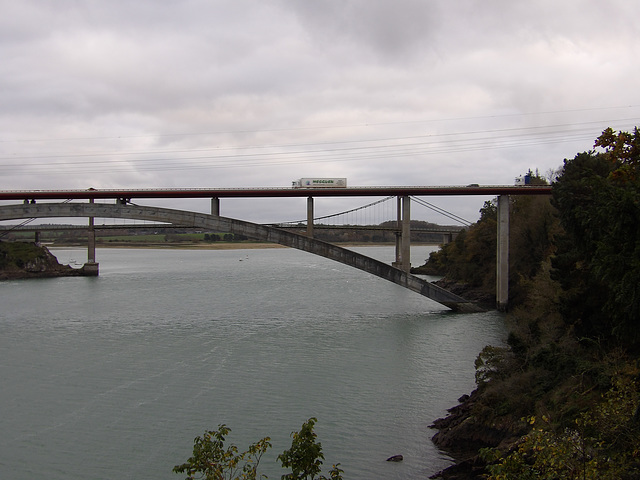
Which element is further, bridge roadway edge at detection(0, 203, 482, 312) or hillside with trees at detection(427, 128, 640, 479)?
bridge roadway edge at detection(0, 203, 482, 312)

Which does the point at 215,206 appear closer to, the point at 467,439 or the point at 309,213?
the point at 309,213

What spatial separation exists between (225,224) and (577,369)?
2333 centimetres

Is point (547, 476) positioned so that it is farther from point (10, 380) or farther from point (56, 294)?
point (56, 294)

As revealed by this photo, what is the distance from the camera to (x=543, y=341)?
17734mm

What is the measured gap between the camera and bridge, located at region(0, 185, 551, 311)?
3256 cm

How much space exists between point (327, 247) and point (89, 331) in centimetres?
1439

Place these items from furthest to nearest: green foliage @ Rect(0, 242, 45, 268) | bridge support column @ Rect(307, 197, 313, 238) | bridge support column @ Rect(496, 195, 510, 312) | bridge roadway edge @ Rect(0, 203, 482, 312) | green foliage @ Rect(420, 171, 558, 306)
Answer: green foliage @ Rect(0, 242, 45, 268)
bridge support column @ Rect(307, 197, 313, 238)
bridge support column @ Rect(496, 195, 510, 312)
green foliage @ Rect(420, 171, 558, 306)
bridge roadway edge @ Rect(0, 203, 482, 312)

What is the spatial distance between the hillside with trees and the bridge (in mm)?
11308

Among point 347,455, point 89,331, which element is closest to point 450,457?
point 347,455

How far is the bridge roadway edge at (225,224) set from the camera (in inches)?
1264

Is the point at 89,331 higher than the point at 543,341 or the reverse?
the reverse

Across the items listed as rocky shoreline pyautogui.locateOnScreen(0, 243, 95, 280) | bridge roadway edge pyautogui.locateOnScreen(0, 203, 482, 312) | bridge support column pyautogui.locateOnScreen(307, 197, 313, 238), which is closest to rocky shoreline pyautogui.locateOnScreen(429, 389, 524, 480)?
bridge roadway edge pyautogui.locateOnScreen(0, 203, 482, 312)

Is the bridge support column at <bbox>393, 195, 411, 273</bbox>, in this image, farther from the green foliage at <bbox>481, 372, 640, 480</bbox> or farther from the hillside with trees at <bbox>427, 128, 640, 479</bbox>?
the green foliage at <bbox>481, 372, 640, 480</bbox>

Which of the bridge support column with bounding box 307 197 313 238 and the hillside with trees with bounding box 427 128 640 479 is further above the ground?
the bridge support column with bounding box 307 197 313 238
